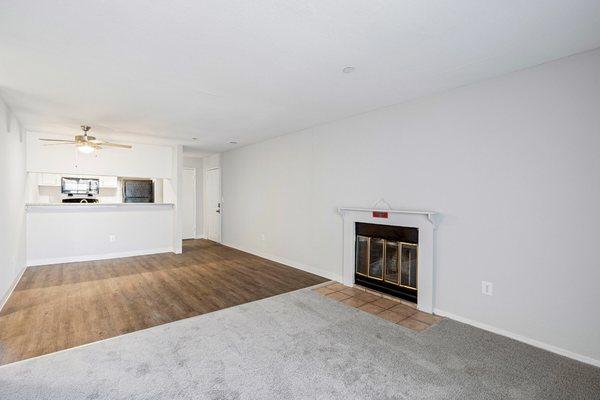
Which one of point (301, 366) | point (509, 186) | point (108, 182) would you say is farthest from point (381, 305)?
point (108, 182)

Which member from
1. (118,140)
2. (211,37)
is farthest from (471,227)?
(118,140)

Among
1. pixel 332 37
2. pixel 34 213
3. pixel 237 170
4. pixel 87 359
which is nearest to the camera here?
pixel 332 37

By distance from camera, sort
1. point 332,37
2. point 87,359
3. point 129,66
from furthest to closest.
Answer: point 129,66, point 87,359, point 332,37

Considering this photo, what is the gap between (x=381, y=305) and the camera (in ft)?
11.3

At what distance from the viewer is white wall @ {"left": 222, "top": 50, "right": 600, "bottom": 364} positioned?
7.75 ft

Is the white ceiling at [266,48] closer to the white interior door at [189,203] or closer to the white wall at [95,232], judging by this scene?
the white wall at [95,232]

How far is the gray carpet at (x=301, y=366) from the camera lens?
194cm

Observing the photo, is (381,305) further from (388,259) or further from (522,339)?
(522,339)

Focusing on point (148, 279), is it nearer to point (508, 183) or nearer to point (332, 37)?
point (332, 37)

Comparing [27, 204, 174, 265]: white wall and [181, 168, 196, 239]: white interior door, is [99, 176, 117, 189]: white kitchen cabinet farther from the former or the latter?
[181, 168, 196, 239]: white interior door

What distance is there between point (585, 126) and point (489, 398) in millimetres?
2159

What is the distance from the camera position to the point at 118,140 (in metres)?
5.92

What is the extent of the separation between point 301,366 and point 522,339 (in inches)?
78.8

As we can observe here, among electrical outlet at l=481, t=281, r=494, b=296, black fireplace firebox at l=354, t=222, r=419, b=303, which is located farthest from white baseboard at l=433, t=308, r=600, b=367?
black fireplace firebox at l=354, t=222, r=419, b=303
